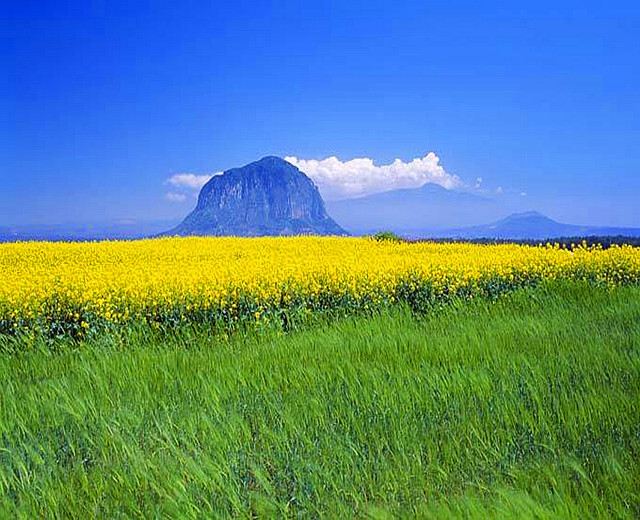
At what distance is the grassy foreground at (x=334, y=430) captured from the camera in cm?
290

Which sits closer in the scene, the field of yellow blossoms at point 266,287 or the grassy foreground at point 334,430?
the grassy foreground at point 334,430

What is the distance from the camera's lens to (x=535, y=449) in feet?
11.4

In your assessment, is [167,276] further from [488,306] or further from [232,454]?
[232,454]

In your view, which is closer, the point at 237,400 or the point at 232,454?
the point at 232,454

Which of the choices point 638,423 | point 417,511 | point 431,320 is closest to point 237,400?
point 417,511

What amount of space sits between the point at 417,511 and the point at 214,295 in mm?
5661

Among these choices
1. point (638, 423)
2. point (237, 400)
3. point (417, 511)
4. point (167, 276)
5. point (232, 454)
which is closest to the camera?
point (417, 511)

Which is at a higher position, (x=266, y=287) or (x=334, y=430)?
(x=266, y=287)

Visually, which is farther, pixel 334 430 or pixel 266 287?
pixel 266 287

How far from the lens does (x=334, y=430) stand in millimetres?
3732

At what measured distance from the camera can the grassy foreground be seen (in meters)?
2.90

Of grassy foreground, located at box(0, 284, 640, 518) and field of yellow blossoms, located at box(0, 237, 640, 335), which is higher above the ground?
field of yellow blossoms, located at box(0, 237, 640, 335)

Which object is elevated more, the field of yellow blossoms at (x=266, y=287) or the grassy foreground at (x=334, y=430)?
the field of yellow blossoms at (x=266, y=287)

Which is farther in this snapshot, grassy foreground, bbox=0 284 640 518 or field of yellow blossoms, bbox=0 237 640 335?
field of yellow blossoms, bbox=0 237 640 335
